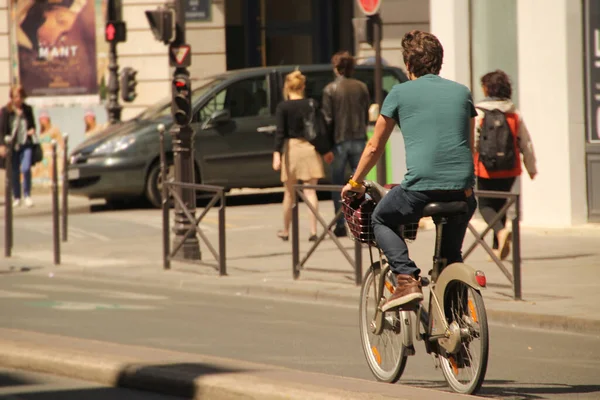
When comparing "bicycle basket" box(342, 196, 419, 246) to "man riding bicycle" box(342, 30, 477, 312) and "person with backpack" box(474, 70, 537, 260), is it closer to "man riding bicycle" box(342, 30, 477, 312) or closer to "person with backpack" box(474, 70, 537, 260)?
"man riding bicycle" box(342, 30, 477, 312)

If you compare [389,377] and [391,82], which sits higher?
[391,82]

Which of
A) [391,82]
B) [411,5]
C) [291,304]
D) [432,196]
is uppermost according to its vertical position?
[411,5]

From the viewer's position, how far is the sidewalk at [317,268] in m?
9.48

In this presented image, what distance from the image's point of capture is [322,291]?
34.8 ft

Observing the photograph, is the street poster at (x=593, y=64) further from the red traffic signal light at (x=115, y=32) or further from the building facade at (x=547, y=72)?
the red traffic signal light at (x=115, y=32)

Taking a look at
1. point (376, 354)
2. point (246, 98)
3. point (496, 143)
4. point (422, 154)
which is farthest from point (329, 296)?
point (246, 98)

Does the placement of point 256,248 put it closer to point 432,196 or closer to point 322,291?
point 322,291

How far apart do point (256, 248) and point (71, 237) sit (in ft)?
8.82

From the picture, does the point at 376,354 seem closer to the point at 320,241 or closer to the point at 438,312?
the point at 438,312

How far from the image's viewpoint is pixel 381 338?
22.8ft

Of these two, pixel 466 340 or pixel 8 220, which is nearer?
pixel 466 340

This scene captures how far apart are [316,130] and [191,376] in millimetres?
7446

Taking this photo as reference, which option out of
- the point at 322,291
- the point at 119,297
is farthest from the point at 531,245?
the point at 119,297

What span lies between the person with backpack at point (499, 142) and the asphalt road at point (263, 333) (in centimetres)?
222
